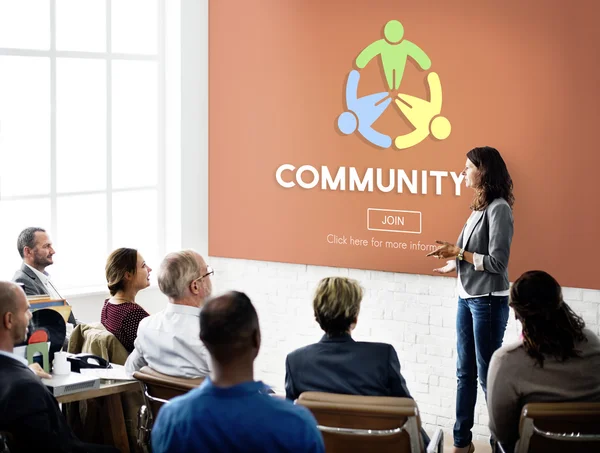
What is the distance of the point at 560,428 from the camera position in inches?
132

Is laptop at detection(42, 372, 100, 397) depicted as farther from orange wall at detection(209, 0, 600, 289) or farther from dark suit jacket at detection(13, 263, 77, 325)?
orange wall at detection(209, 0, 600, 289)

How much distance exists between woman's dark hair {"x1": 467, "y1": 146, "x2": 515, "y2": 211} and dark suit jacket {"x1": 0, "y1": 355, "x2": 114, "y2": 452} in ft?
9.31

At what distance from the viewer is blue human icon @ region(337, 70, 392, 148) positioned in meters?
6.32

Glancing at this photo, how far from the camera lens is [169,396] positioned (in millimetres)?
3873

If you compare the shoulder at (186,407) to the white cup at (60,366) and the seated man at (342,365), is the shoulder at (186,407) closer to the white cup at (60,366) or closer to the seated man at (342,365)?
the seated man at (342,365)

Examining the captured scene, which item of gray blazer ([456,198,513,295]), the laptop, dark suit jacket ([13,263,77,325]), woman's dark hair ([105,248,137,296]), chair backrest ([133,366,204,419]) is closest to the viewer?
chair backrest ([133,366,204,419])

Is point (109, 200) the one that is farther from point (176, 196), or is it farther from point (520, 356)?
point (520, 356)

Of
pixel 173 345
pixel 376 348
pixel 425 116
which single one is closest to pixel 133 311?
pixel 173 345

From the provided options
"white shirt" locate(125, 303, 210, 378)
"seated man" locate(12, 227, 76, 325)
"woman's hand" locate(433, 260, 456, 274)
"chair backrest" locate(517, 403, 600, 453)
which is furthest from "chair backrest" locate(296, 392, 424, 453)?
"seated man" locate(12, 227, 76, 325)

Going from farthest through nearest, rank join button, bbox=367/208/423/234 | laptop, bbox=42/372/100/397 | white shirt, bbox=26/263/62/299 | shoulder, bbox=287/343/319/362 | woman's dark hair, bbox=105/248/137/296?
join button, bbox=367/208/423/234 < white shirt, bbox=26/263/62/299 < woman's dark hair, bbox=105/248/137/296 < laptop, bbox=42/372/100/397 < shoulder, bbox=287/343/319/362

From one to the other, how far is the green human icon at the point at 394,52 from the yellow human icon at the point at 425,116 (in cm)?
12

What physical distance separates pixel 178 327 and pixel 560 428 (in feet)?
5.59

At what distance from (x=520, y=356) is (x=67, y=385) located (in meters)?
1.91

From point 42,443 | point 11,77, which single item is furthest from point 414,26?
point 42,443
